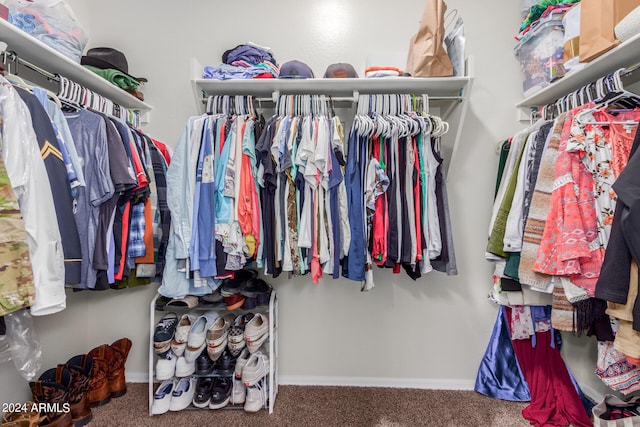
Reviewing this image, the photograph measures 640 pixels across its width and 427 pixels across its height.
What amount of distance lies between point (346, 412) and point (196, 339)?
0.87 m

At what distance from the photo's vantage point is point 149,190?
130 cm

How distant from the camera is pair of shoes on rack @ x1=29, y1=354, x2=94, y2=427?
4.24ft

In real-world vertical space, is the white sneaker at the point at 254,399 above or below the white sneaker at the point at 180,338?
below

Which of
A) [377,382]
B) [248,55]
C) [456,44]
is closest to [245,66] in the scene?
[248,55]

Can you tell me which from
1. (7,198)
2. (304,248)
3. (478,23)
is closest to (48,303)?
(7,198)

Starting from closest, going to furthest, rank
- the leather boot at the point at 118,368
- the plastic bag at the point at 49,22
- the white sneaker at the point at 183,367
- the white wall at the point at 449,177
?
the plastic bag at the point at 49,22 → the white sneaker at the point at 183,367 → the leather boot at the point at 118,368 → the white wall at the point at 449,177

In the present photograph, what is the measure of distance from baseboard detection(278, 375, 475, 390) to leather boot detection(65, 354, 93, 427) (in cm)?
98

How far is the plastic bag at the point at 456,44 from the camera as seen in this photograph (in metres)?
1.38

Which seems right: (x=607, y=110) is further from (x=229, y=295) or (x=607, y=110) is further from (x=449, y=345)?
(x=229, y=295)

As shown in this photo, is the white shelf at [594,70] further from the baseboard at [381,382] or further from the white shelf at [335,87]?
the baseboard at [381,382]

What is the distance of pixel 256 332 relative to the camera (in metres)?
1.51

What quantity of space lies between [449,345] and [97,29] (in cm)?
288

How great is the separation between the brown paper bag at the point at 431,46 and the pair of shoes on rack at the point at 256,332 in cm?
149

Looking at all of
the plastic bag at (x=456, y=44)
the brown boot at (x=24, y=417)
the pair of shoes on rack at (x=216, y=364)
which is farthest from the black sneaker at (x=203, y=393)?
the plastic bag at (x=456, y=44)
